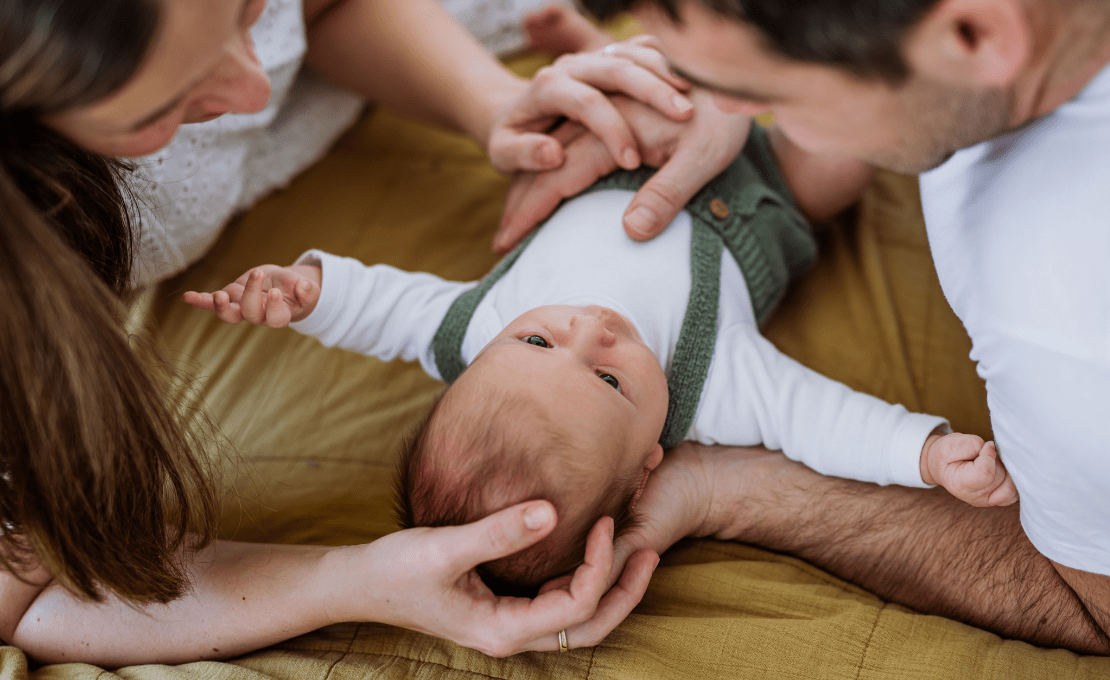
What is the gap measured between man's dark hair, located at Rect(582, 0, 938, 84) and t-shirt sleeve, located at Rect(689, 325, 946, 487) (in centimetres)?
53

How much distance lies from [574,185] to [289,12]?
64 centimetres

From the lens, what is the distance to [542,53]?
1.85m

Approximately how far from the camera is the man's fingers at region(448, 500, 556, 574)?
82 centimetres

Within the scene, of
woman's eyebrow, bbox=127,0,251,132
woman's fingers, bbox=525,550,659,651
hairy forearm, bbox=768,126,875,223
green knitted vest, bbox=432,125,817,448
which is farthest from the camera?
hairy forearm, bbox=768,126,875,223

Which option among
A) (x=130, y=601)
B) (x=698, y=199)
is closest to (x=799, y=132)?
(x=698, y=199)

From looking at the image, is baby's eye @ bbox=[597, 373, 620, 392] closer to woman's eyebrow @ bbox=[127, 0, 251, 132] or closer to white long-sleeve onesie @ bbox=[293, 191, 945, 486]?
white long-sleeve onesie @ bbox=[293, 191, 945, 486]

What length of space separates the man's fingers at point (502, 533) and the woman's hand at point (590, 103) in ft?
2.14

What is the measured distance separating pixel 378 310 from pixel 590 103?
484mm

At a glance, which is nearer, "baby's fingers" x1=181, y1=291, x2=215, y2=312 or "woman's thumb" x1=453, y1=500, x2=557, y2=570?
"woman's thumb" x1=453, y1=500, x2=557, y2=570

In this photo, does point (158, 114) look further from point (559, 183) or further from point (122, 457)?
point (559, 183)

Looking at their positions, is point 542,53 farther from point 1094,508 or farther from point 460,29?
point 1094,508

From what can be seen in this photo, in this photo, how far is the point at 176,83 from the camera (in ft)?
2.38

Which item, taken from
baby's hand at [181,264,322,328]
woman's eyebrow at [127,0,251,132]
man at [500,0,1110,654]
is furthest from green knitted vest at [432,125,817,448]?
woman's eyebrow at [127,0,251,132]

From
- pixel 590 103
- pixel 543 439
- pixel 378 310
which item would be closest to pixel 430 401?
pixel 378 310
